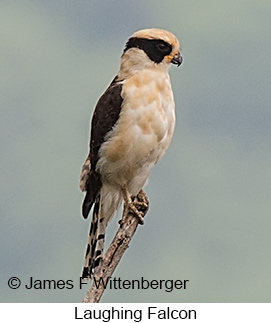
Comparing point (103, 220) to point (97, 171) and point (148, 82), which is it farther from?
point (148, 82)

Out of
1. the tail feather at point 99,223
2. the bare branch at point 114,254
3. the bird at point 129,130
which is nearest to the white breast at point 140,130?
the bird at point 129,130

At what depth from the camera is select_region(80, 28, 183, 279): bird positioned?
10.9 metres

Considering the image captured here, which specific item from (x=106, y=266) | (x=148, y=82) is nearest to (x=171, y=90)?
(x=148, y=82)

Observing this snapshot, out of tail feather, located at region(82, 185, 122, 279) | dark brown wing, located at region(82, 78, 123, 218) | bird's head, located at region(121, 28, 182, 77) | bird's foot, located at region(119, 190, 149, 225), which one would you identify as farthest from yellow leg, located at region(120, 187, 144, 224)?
bird's head, located at region(121, 28, 182, 77)

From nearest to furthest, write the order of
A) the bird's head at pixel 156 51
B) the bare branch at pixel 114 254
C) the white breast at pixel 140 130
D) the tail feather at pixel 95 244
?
1. the bare branch at pixel 114 254
2. the white breast at pixel 140 130
3. the bird's head at pixel 156 51
4. the tail feather at pixel 95 244

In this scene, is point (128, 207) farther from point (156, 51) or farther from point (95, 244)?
point (156, 51)

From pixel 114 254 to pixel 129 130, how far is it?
1.25m

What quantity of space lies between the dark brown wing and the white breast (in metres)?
0.06

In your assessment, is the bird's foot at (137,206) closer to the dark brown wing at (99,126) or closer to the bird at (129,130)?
the bird at (129,130)

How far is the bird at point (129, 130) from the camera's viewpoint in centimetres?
1087

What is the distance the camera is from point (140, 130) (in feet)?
35.6

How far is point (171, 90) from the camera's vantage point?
36.5 feet

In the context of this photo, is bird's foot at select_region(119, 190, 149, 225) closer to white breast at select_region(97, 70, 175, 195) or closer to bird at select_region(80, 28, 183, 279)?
bird at select_region(80, 28, 183, 279)

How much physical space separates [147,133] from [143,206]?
731mm
